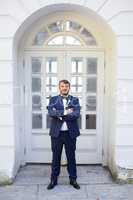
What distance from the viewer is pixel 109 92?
679 cm

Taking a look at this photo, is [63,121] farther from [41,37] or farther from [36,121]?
[41,37]

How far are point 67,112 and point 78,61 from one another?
1546 mm

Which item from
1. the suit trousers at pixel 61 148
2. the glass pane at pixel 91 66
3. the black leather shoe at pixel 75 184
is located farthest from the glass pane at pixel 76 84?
the black leather shoe at pixel 75 184

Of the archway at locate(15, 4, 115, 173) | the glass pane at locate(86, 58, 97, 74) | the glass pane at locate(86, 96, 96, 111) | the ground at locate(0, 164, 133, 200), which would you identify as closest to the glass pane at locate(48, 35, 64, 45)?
the archway at locate(15, 4, 115, 173)

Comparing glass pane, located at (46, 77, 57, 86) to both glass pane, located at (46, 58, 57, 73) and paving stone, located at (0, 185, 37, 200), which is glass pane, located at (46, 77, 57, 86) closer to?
glass pane, located at (46, 58, 57, 73)

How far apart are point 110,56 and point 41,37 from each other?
135 centimetres

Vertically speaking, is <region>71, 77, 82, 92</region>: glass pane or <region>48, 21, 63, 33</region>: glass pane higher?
<region>48, 21, 63, 33</region>: glass pane

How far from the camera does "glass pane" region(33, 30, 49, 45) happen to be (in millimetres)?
6879

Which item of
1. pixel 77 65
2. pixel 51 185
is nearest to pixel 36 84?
pixel 77 65

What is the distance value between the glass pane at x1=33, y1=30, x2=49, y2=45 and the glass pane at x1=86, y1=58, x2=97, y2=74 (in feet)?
3.03

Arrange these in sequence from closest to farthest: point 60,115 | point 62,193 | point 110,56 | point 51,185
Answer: point 60,115 < point 62,193 < point 51,185 < point 110,56

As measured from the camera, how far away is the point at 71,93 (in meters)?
7.00

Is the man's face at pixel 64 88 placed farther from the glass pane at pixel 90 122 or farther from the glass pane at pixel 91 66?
the glass pane at pixel 90 122

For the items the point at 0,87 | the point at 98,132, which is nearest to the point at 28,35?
the point at 0,87
